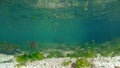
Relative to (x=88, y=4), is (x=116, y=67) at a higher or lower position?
higher

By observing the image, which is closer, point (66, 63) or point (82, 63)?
point (82, 63)

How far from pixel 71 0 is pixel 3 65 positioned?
18.9 meters

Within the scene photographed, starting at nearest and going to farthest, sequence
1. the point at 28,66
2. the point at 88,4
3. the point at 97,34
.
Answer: the point at 28,66 → the point at 88,4 → the point at 97,34

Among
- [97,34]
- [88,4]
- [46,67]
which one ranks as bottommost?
[97,34]

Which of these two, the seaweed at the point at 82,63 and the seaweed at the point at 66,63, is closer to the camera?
the seaweed at the point at 82,63

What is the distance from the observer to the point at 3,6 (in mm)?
31188

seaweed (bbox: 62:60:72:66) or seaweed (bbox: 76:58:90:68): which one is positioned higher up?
seaweed (bbox: 76:58:90:68)

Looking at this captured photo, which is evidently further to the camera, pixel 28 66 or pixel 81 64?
pixel 28 66

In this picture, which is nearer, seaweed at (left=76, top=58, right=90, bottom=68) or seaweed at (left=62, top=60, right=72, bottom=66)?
seaweed at (left=76, top=58, right=90, bottom=68)

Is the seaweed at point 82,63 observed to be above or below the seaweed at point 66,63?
above

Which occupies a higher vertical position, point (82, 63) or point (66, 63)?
point (82, 63)

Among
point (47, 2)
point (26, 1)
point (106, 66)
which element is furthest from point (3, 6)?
point (106, 66)

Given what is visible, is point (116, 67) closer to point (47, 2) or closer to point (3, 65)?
point (3, 65)

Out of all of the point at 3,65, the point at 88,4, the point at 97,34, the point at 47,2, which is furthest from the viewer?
the point at 97,34
